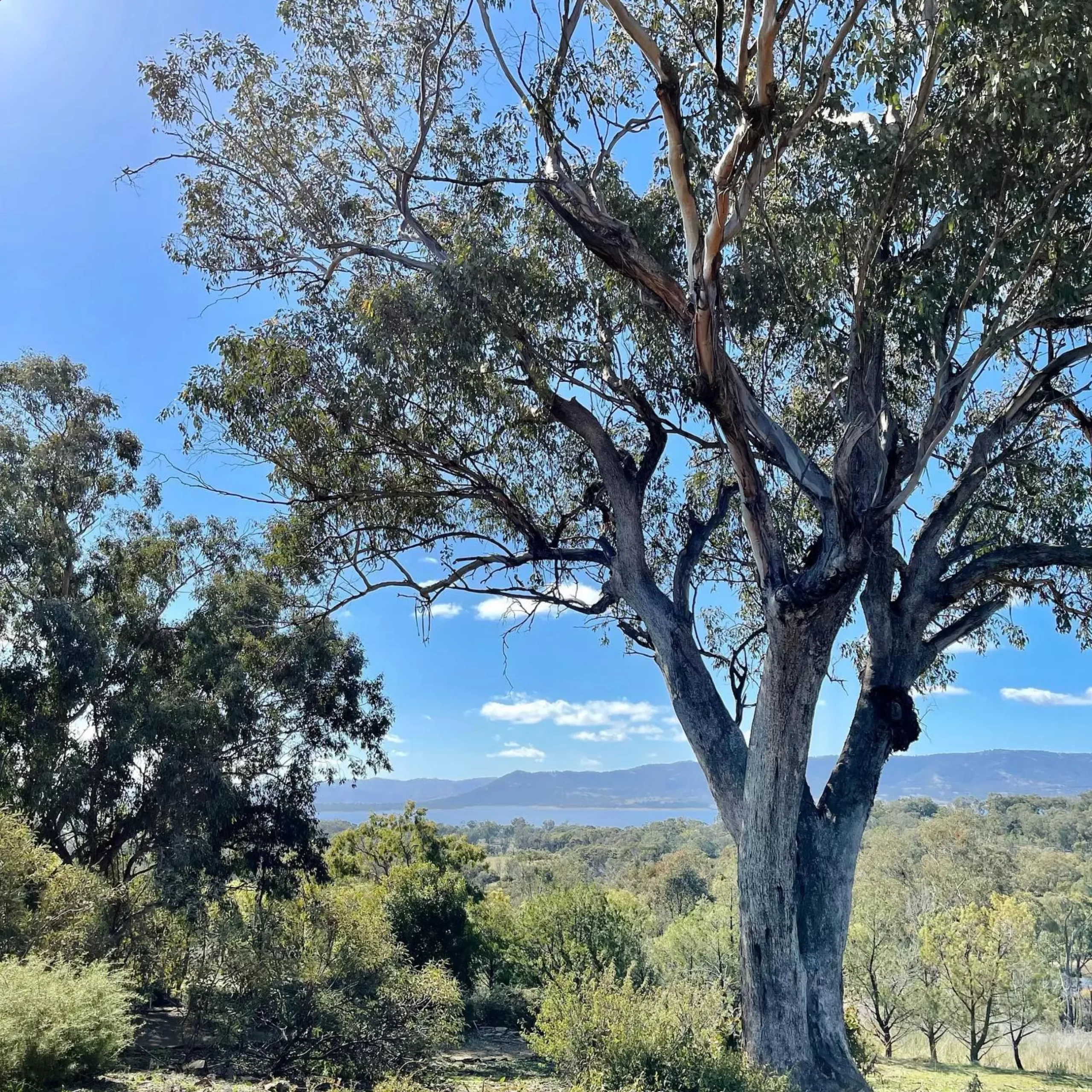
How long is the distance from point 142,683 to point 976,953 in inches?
831

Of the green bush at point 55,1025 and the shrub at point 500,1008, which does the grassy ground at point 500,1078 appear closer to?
the green bush at point 55,1025

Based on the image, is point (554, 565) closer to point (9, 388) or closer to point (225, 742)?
point (225, 742)

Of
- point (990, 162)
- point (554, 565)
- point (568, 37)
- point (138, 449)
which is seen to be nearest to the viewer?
point (990, 162)

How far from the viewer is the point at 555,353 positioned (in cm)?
859

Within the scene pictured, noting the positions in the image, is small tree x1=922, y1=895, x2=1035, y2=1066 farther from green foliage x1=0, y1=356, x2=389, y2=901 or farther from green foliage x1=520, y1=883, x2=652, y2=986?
green foliage x1=0, y1=356, x2=389, y2=901

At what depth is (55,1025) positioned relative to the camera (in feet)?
20.3

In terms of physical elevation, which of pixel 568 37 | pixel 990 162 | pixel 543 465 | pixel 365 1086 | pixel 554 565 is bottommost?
pixel 365 1086

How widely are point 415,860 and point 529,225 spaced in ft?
52.8

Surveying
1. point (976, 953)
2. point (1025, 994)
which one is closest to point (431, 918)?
point (976, 953)

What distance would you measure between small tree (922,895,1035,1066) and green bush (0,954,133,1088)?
828 inches

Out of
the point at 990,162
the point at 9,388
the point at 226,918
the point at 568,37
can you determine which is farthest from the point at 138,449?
the point at 990,162

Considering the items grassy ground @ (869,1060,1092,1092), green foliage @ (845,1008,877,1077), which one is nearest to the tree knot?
green foliage @ (845,1008,877,1077)

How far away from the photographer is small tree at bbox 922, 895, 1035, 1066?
21.1 meters

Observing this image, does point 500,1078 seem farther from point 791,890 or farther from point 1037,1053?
point 1037,1053
